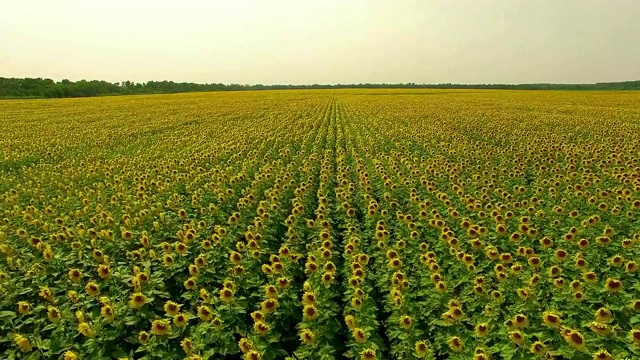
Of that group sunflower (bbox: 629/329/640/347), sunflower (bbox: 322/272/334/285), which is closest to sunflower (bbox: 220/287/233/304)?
sunflower (bbox: 322/272/334/285)

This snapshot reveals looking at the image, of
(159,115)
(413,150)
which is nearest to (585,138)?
(413,150)

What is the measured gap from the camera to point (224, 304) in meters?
4.75

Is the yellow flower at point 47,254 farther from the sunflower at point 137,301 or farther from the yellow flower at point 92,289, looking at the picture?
the sunflower at point 137,301

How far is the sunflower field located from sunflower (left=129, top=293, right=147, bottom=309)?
0.6 inches

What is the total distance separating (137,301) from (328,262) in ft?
7.51

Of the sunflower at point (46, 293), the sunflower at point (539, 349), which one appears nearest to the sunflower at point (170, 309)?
the sunflower at point (46, 293)

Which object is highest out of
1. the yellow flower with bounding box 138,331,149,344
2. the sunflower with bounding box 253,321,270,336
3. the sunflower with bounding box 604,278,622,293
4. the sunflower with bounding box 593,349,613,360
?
the sunflower with bounding box 604,278,622,293

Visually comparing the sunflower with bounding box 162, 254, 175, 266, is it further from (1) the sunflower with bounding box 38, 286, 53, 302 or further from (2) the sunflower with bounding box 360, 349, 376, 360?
(2) the sunflower with bounding box 360, 349, 376, 360

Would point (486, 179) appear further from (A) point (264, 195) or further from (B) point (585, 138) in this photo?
(B) point (585, 138)

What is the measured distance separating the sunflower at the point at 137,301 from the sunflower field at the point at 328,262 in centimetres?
1

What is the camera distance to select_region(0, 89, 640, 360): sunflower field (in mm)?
4199

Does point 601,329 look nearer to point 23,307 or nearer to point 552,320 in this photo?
point 552,320

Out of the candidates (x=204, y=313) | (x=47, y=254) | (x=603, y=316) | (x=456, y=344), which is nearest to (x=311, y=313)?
(x=204, y=313)

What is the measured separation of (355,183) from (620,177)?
6075 mm
